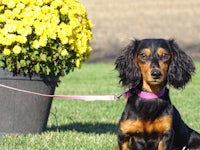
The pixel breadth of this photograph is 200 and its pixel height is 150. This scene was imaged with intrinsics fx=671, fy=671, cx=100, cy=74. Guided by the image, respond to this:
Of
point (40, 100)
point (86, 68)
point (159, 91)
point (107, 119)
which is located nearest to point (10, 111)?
point (40, 100)

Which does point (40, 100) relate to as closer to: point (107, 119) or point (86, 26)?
point (86, 26)

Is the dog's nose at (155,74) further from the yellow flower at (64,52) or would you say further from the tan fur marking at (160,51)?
the yellow flower at (64,52)

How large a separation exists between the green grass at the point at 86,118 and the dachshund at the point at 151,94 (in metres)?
0.84

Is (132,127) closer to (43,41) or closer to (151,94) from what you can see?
(151,94)

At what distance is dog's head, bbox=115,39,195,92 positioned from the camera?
6.57 m

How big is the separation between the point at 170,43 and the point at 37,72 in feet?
5.98

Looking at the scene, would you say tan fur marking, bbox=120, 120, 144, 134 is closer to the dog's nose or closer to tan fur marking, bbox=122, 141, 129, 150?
tan fur marking, bbox=122, 141, 129, 150

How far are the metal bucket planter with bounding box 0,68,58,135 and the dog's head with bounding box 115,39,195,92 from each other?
1325mm

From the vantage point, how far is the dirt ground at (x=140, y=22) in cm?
3177

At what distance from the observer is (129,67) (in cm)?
695

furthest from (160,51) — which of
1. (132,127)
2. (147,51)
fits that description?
(132,127)

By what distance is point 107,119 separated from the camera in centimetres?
1096

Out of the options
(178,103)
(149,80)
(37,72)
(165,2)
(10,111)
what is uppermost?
(149,80)

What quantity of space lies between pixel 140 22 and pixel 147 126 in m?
28.2
